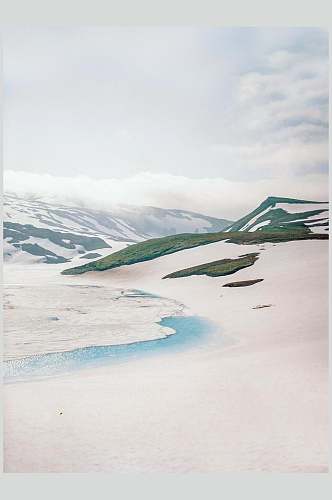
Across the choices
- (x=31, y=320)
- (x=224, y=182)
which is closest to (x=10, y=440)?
(x=31, y=320)

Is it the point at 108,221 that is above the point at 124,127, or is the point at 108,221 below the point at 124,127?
below

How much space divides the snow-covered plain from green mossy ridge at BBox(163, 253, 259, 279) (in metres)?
0.04

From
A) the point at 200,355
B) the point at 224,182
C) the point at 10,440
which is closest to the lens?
the point at 10,440

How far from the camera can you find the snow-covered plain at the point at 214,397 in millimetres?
2791

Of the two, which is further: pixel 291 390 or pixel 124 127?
pixel 124 127

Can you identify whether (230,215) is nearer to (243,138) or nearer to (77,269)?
(243,138)

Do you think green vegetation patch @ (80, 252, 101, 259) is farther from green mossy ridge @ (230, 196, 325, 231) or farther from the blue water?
green mossy ridge @ (230, 196, 325, 231)

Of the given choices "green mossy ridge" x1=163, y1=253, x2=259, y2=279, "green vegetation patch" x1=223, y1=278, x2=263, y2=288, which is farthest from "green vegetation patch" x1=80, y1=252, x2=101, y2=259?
"green vegetation patch" x1=223, y1=278, x2=263, y2=288

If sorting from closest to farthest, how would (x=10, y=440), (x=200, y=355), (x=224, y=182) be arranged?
1. (x=10, y=440)
2. (x=200, y=355)
3. (x=224, y=182)

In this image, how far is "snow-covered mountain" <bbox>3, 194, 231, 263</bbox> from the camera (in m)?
3.23

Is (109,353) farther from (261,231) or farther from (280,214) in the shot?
(280,214)

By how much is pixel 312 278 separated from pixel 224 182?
2.60 feet

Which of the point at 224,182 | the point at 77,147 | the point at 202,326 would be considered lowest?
the point at 202,326

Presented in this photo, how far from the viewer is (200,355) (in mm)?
3047
